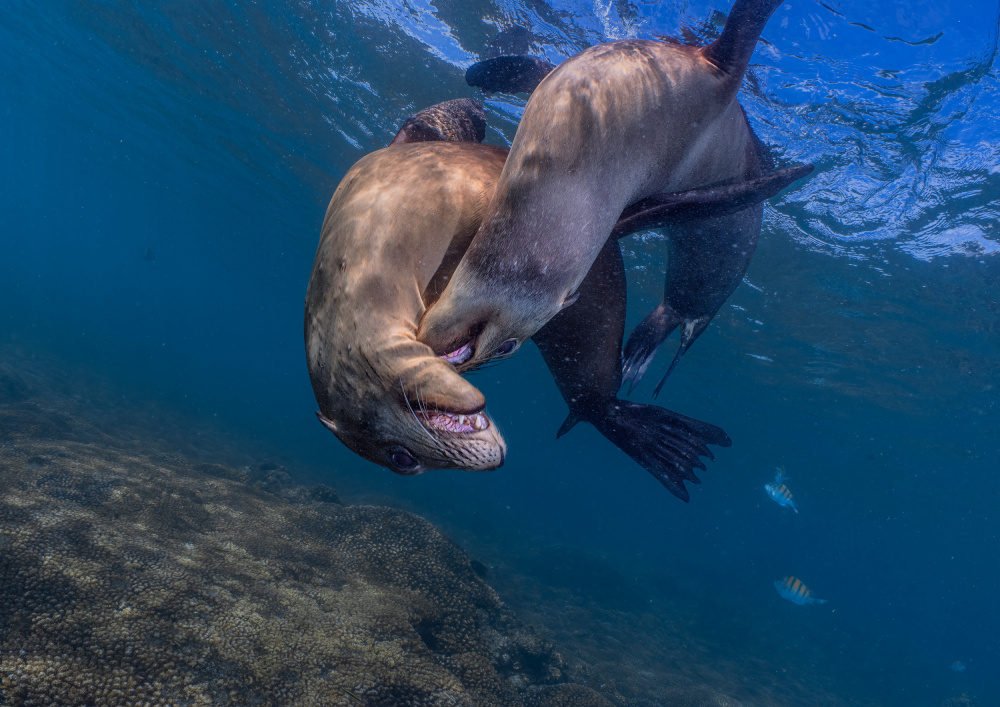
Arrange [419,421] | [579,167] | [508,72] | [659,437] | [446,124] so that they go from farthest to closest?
[508,72] < [659,437] < [446,124] < [579,167] < [419,421]

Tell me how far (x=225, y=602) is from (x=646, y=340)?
5.25m

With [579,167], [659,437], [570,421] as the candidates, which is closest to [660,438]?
[659,437]

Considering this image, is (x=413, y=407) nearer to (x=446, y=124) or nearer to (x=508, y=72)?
(x=446, y=124)

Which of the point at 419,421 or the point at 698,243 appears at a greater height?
the point at 698,243

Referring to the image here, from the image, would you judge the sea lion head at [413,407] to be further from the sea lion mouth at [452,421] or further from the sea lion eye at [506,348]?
the sea lion eye at [506,348]

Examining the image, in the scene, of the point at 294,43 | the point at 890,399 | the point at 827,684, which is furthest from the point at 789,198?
the point at 827,684

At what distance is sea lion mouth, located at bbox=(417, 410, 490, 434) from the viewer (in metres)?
1.30

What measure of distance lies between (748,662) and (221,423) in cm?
3103

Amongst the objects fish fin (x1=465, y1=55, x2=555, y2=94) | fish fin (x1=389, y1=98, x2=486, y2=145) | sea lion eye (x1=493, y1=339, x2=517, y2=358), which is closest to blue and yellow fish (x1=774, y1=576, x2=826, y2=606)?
fish fin (x1=465, y1=55, x2=555, y2=94)

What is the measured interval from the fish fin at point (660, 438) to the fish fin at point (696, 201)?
4.86ft

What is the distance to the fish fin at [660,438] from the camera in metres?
3.57

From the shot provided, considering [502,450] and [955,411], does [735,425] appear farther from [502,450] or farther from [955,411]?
[502,450]

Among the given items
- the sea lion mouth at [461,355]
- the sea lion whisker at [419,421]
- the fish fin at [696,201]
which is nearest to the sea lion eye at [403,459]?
the sea lion whisker at [419,421]

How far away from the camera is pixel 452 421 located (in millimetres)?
1318
